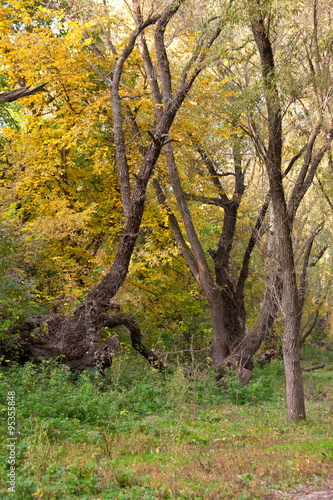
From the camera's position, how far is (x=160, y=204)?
46.2 feet

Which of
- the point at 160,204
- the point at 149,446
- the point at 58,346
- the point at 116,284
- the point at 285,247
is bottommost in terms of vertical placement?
the point at 149,446

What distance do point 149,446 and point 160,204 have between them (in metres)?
9.11

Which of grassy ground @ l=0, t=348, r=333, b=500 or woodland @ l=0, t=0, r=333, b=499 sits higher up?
woodland @ l=0, t=0, r=333, b=499

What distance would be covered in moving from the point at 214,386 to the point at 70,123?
8.95 m

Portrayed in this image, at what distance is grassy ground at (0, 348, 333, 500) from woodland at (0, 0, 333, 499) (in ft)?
0.20

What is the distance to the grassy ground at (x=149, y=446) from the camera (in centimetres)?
427

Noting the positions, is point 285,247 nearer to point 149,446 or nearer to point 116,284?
point 149,446

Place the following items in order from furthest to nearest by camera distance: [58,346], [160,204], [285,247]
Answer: [160,204], [58,346], [285,247]

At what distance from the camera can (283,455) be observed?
556 centimetres

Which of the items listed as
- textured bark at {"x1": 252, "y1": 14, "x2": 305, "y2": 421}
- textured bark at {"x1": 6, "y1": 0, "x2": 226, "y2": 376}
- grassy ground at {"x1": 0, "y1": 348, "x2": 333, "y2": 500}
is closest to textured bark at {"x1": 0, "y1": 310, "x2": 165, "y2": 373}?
textured bark at {"x1": 6, "y1": 0, "x2": 226, "y2": 376}

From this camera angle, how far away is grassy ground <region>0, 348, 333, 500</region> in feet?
14.0

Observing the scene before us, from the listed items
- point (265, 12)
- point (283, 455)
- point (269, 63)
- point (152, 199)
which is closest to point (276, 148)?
point (269, 63)

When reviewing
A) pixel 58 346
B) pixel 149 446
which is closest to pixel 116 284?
pixel 58 346

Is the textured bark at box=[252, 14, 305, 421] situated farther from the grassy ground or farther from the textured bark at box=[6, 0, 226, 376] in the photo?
the textured bark at box=[6, 0, 226, 376]
